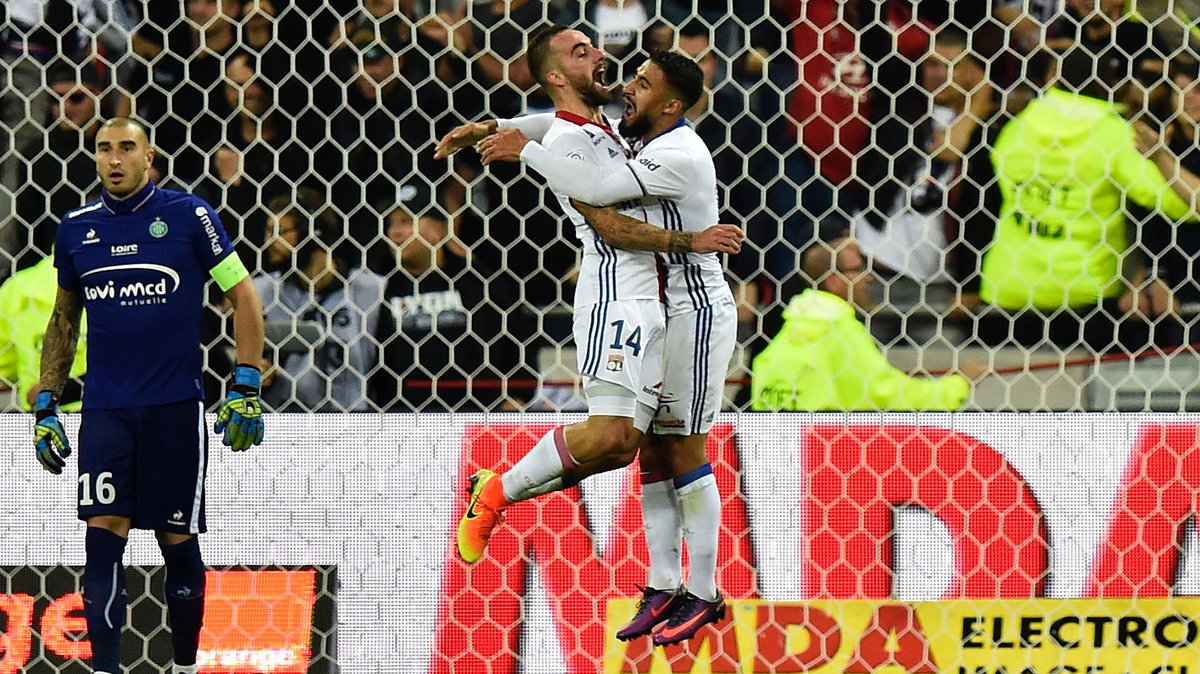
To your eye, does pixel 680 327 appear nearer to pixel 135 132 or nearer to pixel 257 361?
pixel 257 361

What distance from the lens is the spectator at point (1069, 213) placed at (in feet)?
15.8

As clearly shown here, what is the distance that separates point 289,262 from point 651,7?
1.18 meters

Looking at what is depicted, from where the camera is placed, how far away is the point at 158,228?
4.18 meters

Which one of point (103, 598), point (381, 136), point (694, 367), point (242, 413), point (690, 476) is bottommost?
point (103, 598)

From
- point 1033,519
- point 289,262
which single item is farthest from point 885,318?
point 289,262

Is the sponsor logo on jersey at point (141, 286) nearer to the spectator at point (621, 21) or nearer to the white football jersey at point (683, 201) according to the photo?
the white football jersey at point (683, 201)

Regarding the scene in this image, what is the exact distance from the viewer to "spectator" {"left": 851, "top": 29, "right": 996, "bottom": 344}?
15.7 ft

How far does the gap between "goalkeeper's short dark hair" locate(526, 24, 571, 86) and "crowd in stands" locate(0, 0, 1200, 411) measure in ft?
1.70

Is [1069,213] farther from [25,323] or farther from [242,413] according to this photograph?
[25,323]

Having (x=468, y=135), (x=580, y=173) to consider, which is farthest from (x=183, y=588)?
(x=580, y=173)

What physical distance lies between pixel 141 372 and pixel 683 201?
131 centimetres

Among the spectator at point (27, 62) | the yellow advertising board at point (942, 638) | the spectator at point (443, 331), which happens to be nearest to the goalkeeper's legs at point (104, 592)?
the spectator at point (443, 331)

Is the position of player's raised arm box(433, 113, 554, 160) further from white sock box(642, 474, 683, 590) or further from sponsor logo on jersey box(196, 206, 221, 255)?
white sock box(642, 474, 683, 590)

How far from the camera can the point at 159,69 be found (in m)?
4.78
